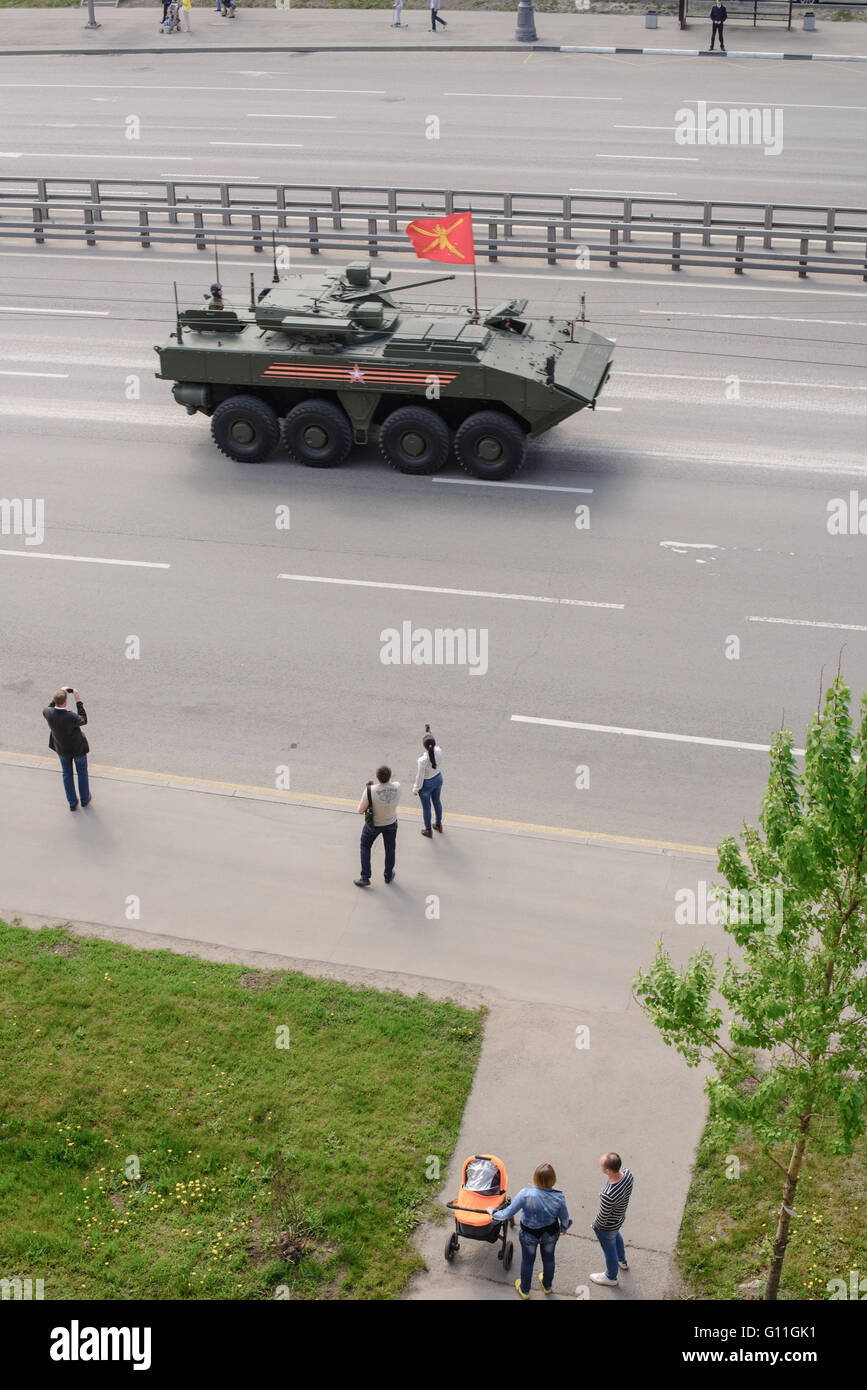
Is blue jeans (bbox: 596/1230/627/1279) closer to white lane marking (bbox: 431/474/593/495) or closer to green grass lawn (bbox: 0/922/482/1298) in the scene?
green grass lawn (bbox: 0/922/482/1298)

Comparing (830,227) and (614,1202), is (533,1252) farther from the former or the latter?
(830,227)

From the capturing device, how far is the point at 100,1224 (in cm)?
949

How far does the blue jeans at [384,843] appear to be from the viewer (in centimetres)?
1238

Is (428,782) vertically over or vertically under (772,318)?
under

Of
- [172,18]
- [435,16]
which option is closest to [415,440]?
[435,16]

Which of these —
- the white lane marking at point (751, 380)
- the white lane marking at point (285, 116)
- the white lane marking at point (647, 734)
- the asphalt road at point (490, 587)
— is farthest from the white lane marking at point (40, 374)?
the white lane marking at point (285, 116)

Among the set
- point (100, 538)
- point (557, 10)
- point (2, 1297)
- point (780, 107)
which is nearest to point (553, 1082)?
point (2, 1297)

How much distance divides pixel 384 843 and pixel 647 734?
343 cm

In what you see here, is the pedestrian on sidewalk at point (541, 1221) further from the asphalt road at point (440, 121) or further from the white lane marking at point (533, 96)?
the white lane marking at point (533, 96)

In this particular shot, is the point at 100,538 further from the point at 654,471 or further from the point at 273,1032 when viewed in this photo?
the point at 273,1032

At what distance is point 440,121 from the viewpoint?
34812mm

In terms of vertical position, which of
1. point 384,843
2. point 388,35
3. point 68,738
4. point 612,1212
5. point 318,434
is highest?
point 388,35

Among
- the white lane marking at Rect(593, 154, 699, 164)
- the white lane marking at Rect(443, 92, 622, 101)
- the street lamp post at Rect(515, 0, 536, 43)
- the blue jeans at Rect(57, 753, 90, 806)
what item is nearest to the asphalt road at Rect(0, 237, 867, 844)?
the blue jeans at Rect(57, 753, 90, 806)

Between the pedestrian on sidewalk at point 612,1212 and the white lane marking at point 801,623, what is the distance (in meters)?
8.46
